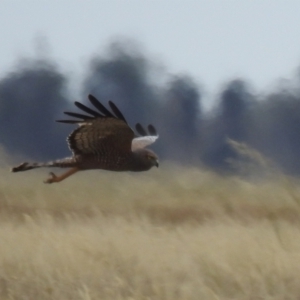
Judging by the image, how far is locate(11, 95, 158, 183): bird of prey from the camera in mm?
5480

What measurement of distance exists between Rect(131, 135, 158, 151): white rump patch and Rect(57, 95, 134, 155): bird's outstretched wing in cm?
31

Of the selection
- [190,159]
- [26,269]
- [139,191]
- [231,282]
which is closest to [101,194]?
[139,191]

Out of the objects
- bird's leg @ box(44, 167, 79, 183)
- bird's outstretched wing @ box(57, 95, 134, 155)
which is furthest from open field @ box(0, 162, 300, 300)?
bird's outstretched wing @ box(57, 95, 134, 155)

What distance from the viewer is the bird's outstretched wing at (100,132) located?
5375mm

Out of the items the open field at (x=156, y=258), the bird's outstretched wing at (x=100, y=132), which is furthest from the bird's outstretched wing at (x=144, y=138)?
the open field at (x=156, y=258)

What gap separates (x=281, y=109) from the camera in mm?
11562

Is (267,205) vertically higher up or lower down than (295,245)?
lower down

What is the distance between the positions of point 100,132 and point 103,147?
243 millimetres

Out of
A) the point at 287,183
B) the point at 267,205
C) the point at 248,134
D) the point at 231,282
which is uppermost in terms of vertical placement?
the point at 287,183

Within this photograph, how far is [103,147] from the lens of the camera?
5957mm

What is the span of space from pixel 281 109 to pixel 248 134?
1.10m

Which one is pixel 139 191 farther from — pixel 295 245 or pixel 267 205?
pixel 295 245

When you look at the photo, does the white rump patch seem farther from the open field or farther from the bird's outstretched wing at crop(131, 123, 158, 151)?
the open field

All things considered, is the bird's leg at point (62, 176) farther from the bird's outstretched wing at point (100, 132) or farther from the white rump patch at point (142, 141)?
the white rump patch at point (142, 141)
